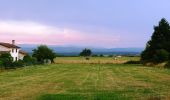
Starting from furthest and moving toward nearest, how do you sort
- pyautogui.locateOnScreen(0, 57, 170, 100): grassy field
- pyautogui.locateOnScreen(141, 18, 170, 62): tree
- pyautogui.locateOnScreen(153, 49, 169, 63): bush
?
pyautogui.locateOnScreen(141, 18, 170, 62): tree → pyautogui.locateOnScreen(153, 49, 169, 63): bush → pyautogui.locateOnScreen(0, 57, 170, 100): grassy field

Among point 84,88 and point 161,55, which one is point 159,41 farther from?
point 84,88

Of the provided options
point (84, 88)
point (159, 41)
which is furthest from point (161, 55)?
point (84, 88)

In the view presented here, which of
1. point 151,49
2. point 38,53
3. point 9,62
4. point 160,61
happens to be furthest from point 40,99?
point 38,53

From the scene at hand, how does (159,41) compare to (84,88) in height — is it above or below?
above

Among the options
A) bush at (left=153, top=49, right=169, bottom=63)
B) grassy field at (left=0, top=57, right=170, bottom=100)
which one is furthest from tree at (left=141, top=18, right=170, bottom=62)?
grassy field at (left=0, top=57, right=170, bottom=100)

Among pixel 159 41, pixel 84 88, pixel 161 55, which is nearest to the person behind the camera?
pixel 84 88

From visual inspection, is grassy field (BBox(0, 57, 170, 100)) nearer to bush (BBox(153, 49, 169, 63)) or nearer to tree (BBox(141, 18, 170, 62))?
bush (BBox(153, 49, 169, 63))

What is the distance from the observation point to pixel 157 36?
9994 centimetres

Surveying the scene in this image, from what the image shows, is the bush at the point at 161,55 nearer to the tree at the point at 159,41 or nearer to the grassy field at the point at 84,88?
the tree at the point at 159,41

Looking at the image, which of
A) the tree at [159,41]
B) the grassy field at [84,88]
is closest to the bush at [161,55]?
the tree at [159,41]

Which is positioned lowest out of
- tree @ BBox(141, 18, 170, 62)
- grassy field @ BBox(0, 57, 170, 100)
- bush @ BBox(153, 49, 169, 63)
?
grassy field @ BBox(0, 57, 170, 100)

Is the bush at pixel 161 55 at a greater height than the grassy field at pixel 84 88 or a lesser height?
greater

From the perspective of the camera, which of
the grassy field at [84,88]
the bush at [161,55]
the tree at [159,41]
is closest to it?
the grassy field at [84,88]

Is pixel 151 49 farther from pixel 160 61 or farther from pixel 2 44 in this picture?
pixel 2 44
